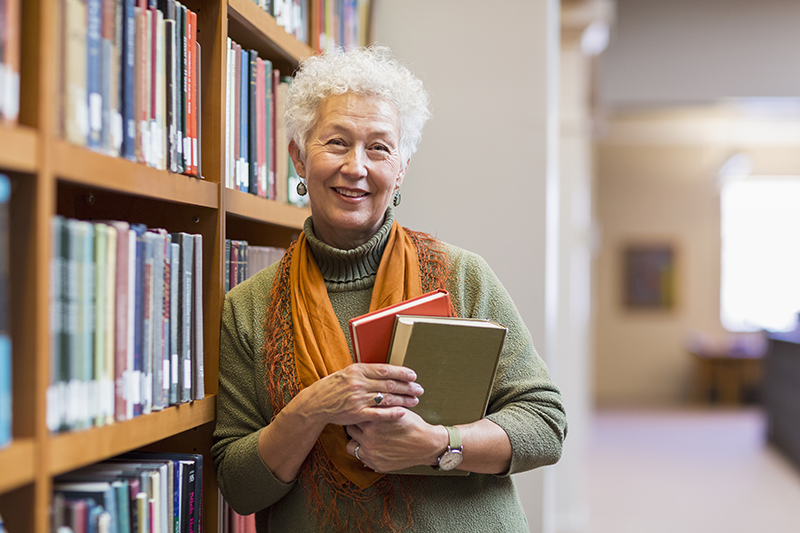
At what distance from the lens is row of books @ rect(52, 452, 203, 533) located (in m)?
1.12

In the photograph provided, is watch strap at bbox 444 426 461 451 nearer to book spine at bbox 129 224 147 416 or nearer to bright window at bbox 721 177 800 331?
book spine at bbox 129 224 147 416

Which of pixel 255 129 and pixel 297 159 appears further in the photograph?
pixel 255 129

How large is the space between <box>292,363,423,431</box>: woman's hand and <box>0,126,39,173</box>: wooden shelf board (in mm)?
575

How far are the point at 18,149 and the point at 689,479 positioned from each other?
6082mm

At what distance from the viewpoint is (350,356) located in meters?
1.41

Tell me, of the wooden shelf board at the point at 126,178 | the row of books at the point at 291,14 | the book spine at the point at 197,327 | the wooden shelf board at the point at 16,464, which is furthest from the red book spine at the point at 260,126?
the wooden shelf board at the point at 16,464

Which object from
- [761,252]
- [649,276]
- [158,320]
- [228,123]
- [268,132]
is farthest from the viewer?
[649,276]

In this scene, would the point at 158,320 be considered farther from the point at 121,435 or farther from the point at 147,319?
the point at 121,435

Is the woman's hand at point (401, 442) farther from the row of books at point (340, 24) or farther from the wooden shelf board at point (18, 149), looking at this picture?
the row of books at point (340, 24)

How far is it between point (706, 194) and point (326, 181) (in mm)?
10664

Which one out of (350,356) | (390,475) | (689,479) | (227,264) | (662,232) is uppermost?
(662,232)

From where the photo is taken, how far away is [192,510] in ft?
4.81


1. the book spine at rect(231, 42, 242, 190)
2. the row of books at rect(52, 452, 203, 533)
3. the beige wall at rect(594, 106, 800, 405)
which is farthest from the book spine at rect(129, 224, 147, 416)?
the beige wall at rect(594, 106, 800, 405)

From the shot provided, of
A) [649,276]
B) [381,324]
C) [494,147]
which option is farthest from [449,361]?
[649,276]
